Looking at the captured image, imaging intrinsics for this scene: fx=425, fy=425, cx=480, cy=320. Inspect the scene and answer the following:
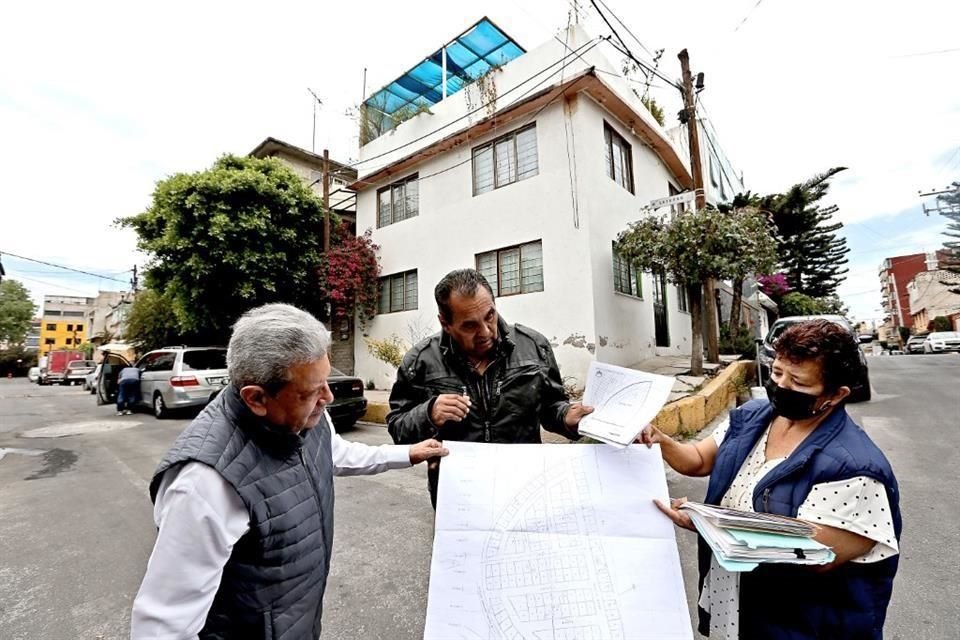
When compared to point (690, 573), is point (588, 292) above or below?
above

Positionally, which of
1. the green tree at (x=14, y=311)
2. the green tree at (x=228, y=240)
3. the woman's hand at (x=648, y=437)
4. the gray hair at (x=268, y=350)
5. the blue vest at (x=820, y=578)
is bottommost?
the blue vest at (x=820, y=578)

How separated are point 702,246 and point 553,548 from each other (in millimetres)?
7648

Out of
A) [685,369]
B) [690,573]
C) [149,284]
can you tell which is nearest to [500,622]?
[690,573]

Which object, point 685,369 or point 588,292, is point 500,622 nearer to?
point 588,292

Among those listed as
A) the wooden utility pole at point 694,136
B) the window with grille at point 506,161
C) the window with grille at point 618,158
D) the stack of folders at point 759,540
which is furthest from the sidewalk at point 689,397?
the window with grille at point 506,161

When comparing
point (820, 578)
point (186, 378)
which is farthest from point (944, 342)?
point (186, 378)

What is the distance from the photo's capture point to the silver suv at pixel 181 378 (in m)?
8.82

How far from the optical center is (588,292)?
7918mm

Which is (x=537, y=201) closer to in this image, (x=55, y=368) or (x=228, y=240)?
(x=228, y=240)

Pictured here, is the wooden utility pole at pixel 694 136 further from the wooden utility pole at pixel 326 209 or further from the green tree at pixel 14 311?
the green tree at pixel 14 311

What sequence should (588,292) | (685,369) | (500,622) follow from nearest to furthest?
(500,622)
(588,292)
(685,369)

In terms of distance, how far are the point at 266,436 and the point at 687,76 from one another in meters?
11.0

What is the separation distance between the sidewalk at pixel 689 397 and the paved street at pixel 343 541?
4.26ft

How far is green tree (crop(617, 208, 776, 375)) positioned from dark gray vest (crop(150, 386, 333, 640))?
7857 millimetres
